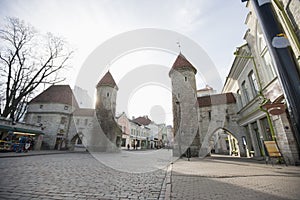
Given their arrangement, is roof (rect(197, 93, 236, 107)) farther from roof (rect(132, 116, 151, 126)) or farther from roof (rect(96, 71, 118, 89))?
roof (rect(132, 116, 151, 126))

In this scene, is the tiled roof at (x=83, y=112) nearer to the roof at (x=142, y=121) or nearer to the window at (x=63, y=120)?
the window at (x=63, y=120)

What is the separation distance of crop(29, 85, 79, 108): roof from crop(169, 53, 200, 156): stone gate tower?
1999 cm

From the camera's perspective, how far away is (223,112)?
18.4 metres

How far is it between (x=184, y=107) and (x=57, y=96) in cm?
2359

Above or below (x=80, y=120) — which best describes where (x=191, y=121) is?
below

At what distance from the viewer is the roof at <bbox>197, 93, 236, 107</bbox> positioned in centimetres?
1832

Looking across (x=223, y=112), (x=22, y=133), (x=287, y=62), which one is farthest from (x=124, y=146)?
(x=287, y=62)

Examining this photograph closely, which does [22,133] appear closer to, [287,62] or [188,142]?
[188,142]

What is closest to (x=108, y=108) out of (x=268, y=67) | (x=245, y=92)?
(x=245, y=92)

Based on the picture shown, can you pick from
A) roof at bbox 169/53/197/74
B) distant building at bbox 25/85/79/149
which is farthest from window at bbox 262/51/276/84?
distant building at bbox 25/85/79/149

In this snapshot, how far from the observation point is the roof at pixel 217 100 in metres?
18.3

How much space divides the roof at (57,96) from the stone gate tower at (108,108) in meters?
5.97

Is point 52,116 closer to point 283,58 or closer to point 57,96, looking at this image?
point 57,96

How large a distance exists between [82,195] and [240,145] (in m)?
17.9
